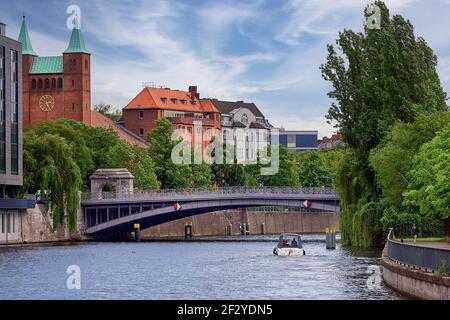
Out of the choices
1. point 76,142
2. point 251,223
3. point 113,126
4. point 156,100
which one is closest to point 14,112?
point 76,142

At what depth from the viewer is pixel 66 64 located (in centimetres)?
17238

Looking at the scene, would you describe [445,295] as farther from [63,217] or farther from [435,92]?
[63,217]

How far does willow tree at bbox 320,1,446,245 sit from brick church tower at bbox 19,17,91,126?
289ft

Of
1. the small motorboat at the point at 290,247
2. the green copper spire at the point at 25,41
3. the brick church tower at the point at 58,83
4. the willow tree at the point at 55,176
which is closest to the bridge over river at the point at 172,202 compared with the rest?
the willow tree at the point at 55,176

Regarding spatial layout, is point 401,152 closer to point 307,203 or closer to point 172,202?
point 307,203

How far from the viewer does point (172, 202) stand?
11400 cm

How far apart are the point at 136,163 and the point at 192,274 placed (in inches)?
2841

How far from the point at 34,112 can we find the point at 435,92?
10018 centimetres

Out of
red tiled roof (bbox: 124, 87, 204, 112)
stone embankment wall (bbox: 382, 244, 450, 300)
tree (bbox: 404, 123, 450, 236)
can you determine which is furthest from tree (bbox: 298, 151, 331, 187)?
stone embankment wall (bbox: 382, 244, 450, 300)

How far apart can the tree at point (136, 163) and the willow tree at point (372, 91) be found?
156 feet

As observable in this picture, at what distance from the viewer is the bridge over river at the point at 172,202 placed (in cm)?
10769

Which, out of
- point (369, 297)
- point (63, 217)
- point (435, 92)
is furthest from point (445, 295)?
point (63, 217)

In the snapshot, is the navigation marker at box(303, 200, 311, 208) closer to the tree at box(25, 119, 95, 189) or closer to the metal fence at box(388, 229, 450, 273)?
the tree at box(25, 119, 95, 189)

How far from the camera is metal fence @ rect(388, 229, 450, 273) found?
39406mm
